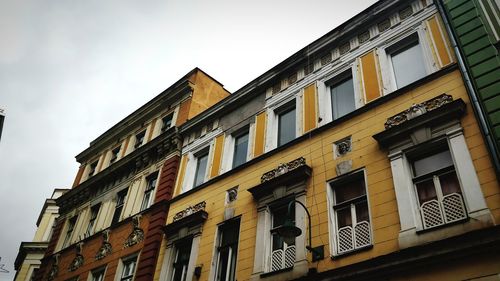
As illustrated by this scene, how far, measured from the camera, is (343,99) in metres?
13.4

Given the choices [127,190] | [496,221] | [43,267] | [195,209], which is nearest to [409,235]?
[496,221]

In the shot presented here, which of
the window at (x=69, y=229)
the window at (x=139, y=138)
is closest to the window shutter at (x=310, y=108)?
the window at (x=139, y=138)

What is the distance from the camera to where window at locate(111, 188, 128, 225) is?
20.0 m

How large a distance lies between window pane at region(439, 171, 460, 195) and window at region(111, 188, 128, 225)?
49.7 feet

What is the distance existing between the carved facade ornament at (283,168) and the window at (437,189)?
343cm

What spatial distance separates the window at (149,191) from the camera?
1864 centimetres

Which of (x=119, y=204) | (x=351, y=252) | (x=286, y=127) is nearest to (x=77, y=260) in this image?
(x=119, y=204)

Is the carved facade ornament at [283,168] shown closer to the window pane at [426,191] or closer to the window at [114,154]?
the window pane at [426,191]

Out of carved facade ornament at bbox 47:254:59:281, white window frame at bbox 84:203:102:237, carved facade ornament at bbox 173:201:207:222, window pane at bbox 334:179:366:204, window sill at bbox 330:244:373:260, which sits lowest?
window sill at bbox 330:244:373:260

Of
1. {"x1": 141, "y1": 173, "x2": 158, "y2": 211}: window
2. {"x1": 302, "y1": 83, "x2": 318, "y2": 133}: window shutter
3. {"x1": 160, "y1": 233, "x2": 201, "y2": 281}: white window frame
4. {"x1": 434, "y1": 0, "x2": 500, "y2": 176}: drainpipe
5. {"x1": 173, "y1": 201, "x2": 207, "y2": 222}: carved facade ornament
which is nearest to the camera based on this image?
{"x1": 434, "y1": 0, "x2": 500, "y2": 176}: drainpipe

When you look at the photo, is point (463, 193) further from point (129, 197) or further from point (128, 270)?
point (129, 197)

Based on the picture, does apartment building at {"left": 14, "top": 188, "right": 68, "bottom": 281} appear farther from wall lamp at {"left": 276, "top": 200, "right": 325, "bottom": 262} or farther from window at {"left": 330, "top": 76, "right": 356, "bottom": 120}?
wall lamp at {"left": 276, "top": 200, "right": 325, "bottom": 262}

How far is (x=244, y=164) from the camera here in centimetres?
1467

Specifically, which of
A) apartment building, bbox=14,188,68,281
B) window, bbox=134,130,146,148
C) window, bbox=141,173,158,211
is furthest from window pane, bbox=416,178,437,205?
apartment building, bbox=14,188,68,281
